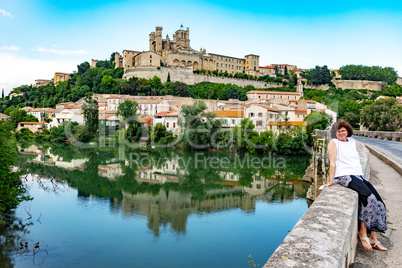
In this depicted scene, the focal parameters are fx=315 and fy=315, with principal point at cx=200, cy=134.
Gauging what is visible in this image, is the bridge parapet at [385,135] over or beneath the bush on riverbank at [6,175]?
over

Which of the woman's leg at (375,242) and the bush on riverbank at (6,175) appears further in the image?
the bush on riverbank at (6,175)

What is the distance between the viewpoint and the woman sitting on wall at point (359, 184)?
3.22 m

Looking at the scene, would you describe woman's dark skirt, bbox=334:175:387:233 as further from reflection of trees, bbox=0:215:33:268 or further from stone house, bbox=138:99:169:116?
stone house, bbox=138:99:169:116

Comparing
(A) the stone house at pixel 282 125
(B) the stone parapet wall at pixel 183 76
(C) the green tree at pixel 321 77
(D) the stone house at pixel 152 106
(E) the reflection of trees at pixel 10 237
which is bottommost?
(E) the reflection of trees at pixel 10 237

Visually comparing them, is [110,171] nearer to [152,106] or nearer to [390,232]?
[390,232]

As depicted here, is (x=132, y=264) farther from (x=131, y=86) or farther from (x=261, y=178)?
(x=131, y=86)

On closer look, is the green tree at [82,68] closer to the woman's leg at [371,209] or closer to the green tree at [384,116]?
the green tree at [384,116]

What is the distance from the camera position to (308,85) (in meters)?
76.6

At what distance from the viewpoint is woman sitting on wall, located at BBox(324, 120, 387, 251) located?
3.22m

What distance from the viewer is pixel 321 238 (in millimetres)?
2371

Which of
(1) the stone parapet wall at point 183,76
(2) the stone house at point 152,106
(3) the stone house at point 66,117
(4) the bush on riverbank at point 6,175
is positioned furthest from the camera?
(1) the stone parapet wall at point 183,76

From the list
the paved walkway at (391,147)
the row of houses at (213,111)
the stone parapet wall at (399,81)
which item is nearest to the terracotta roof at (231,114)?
the row of houses at (213,111)

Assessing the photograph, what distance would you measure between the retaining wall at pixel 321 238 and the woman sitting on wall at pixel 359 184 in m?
0.14

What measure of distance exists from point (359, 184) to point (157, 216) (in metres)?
11.0
